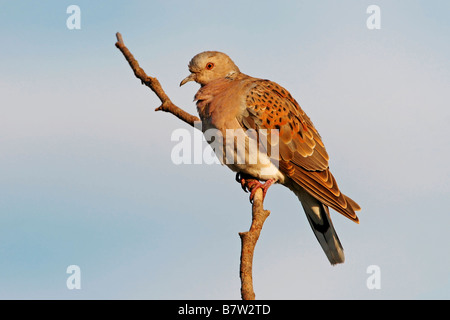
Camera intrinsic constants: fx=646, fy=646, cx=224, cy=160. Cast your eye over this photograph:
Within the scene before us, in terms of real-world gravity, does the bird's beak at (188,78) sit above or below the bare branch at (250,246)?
above

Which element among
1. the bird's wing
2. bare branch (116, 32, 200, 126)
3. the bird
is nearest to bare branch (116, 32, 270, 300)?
bare branch (116, 32, 200, 126)

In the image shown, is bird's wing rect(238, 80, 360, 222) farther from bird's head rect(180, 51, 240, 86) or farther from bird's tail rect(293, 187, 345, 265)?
bird's head rect(180, 51, 240, 86)

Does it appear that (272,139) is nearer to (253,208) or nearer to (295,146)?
(295,146)

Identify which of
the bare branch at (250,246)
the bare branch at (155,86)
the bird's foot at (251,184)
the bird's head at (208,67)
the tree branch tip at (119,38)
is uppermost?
the bird's head at (208,67)

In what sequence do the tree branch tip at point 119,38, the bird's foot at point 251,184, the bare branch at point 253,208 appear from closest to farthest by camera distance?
the bare branch at point 253,208 → the tree branch tip at point 119,38 → the bird's foot at point 251,184

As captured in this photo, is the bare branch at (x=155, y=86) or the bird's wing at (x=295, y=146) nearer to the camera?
the bare branch at (x=155, y=86)

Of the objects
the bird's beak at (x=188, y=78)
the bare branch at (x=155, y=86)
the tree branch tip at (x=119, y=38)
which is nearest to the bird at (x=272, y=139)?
the bird's beak at (x=188, y=78)

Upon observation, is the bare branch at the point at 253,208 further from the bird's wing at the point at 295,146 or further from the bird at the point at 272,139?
the bird's wing at the point at 295,146

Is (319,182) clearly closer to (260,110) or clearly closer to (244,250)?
(260,110)
